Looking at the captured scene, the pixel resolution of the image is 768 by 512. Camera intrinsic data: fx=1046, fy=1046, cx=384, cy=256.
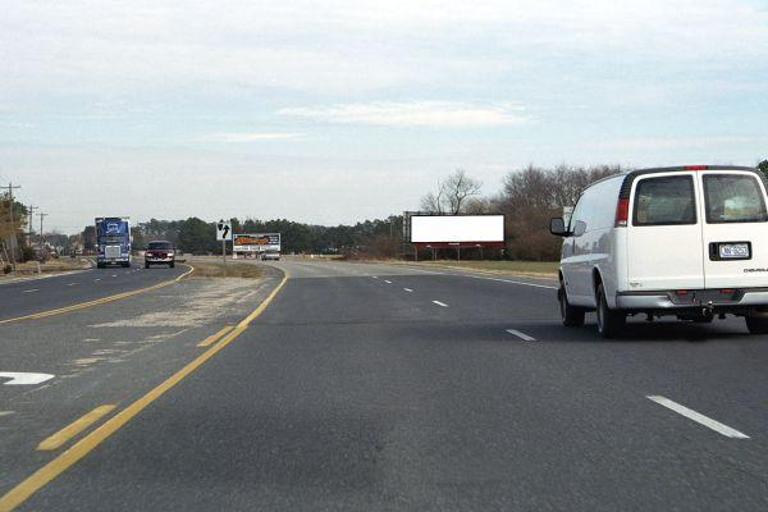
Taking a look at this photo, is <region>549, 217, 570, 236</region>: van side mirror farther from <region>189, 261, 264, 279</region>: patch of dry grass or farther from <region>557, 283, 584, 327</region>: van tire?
<region>189, 261, 264, 279</region>: patch of dry grass

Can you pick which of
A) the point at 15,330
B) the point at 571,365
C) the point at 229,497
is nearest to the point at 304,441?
the point at 229,497

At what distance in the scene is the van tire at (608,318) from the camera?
14.4 metres

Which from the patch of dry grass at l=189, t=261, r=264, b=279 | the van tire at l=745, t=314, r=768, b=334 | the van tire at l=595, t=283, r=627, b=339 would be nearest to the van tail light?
the van tire at l=595, t=283, r=627, b=339

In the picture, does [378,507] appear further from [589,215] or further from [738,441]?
[589,215]

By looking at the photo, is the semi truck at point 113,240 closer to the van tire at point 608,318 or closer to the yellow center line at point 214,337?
the yellow center line at point 214,337

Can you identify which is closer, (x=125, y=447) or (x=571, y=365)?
(x=125, y=447)

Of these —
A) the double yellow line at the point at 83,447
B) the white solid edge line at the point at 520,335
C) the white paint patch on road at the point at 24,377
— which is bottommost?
the white solid edge line at the point at 520,335

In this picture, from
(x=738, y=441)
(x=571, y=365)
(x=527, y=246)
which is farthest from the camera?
Result: (x=527, y=246)

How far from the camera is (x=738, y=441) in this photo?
7.39 meters

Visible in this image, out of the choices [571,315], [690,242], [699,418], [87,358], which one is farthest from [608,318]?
[87,358]

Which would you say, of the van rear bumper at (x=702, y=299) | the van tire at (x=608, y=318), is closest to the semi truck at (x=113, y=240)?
the van tire at (x=608, y=318)

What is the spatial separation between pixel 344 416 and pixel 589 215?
26.7 feet

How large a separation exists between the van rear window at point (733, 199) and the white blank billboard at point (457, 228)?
332ft

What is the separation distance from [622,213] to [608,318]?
5.20ft
